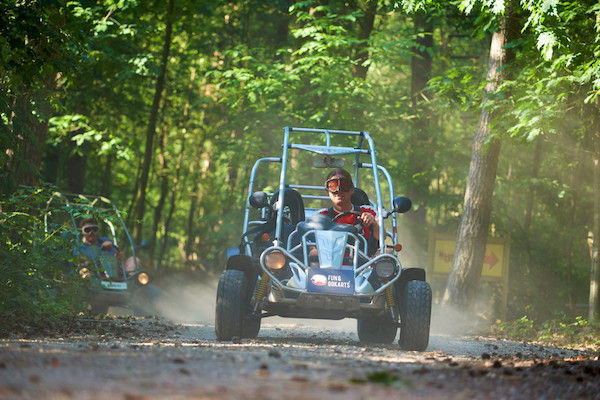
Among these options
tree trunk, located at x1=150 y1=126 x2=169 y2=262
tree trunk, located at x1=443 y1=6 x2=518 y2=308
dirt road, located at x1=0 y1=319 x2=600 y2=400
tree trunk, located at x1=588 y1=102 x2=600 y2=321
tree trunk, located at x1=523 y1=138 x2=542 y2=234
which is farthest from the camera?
tree trunk, located at x1=150 y1=126 x2=169 y2=262

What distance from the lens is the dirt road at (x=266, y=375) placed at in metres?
5.34

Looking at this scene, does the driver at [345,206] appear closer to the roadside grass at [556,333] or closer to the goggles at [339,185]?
the goggles at [339,185]

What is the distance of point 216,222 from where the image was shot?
26.0m

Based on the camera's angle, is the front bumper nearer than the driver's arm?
Yes

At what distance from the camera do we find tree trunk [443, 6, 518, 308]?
57.7 feet

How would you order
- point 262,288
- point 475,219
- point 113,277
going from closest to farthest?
point 262,288
point 113,277
point 475,219

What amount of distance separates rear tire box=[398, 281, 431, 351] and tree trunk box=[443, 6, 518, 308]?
7.60 metres

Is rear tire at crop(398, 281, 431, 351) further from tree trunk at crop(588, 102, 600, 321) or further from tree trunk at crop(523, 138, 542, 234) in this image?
tree trunk at crop(523, 138, 542, 234)

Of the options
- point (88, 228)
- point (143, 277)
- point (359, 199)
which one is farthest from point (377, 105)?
point (359, 199)

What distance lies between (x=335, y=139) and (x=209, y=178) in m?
14.8

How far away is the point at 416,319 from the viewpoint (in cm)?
1014

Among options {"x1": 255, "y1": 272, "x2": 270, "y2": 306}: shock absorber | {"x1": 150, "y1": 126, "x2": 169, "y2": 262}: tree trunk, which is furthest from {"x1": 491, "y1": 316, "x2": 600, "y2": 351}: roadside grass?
{"x1": 150, "y1": 126, "x2": 169, "y2": 262}: tree trunk

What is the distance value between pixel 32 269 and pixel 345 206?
14.2 ft

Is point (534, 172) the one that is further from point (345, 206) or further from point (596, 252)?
point (345, 206)
